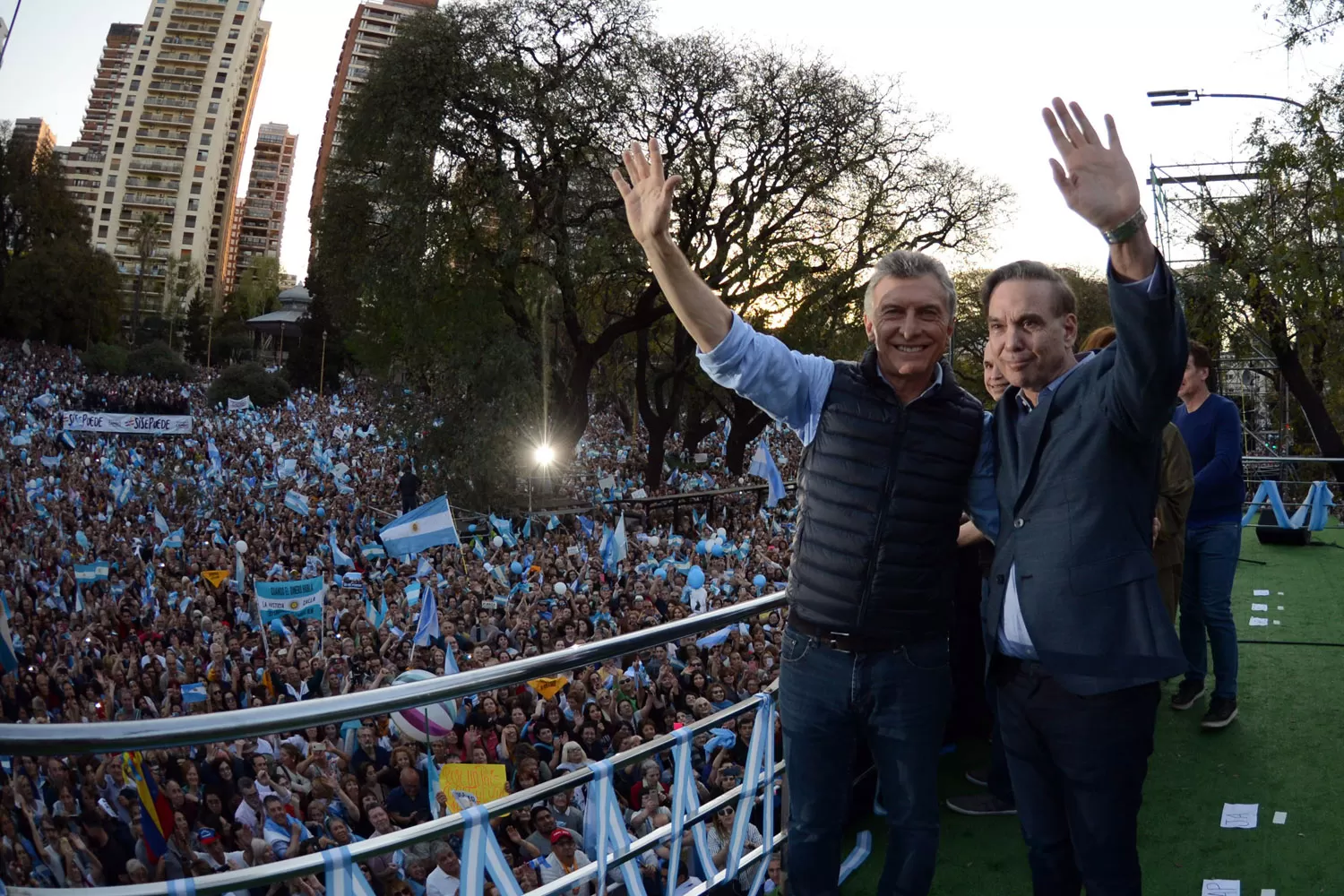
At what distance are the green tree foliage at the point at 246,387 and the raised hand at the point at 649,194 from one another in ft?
183

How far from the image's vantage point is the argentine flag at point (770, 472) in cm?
1474

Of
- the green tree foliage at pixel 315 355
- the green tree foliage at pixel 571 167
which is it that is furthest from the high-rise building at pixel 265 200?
the green tree foliage at pixel 571 167

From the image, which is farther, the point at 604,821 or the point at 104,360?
the point at 104,360

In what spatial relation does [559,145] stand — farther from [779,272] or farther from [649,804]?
[649,804]

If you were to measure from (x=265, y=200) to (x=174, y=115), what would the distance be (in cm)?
5118

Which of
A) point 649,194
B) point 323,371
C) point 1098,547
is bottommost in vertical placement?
point 323,371

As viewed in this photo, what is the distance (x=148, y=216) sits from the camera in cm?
8350

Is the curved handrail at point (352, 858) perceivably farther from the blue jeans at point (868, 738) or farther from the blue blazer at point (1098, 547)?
the blue blazer at point (1098, 547)

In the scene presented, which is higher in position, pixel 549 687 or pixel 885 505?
pixel 885 505

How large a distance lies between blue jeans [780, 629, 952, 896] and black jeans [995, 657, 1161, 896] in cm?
19

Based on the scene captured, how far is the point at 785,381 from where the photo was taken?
7.06ft

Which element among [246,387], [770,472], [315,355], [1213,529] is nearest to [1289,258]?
[770,472]

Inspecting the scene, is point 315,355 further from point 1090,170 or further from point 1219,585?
point 1090,170

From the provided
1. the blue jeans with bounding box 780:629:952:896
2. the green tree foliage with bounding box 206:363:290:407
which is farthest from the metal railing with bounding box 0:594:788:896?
the green tree foliage with bounding box 206:363:290:407
